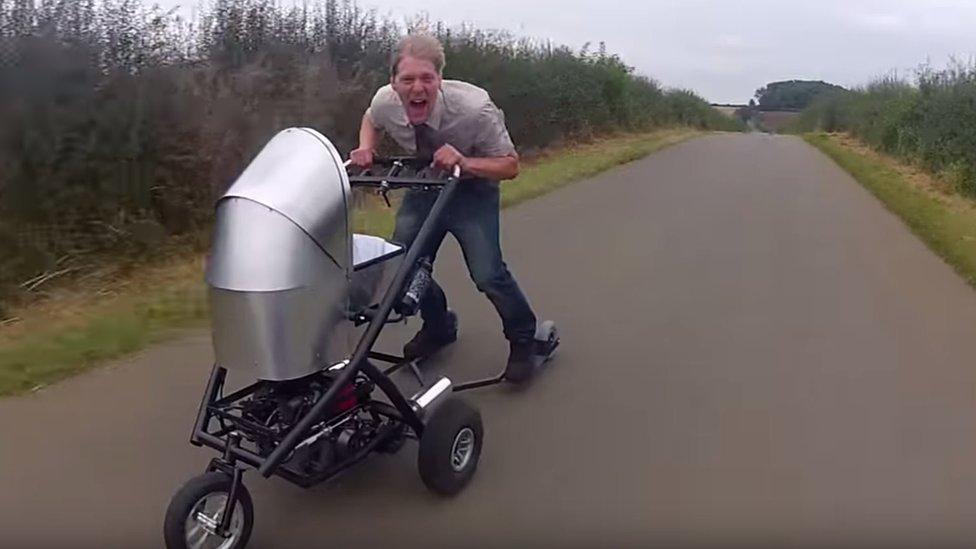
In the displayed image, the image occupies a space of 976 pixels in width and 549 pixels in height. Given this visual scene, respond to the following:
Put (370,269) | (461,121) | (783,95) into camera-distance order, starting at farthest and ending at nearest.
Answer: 1. (783,95)
2. (461,121)
3. (370,269)

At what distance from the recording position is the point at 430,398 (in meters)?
4.07

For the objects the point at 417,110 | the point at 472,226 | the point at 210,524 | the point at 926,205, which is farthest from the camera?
the point at 926,205

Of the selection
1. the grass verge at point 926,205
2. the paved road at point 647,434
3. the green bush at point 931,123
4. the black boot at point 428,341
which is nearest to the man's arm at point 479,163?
the paved road at point 647,434

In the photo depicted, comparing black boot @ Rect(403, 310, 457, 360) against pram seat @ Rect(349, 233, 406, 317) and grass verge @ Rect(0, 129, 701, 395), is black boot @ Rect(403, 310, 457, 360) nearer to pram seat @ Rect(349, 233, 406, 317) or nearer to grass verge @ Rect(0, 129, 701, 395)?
grass verge @ Rect(0, 129, 701, 395)

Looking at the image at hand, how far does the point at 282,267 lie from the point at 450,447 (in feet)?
3.28

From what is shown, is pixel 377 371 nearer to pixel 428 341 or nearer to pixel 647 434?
pixel 647 434

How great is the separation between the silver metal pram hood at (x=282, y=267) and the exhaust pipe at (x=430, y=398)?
0.49 meters

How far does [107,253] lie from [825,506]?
580 cm

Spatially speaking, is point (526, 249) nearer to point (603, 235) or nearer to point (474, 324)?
point (603, 235)

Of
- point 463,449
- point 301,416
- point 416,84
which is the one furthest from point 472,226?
point 301,416

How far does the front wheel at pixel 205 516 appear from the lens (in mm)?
3240

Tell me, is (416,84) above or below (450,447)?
above

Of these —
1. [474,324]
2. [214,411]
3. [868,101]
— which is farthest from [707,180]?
[868,101]

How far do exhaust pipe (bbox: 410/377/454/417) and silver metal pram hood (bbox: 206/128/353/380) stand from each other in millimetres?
485
